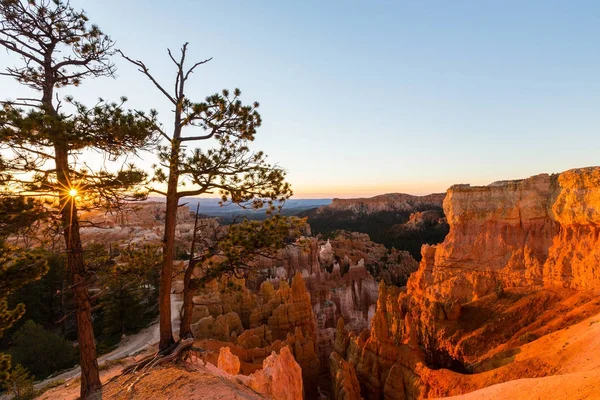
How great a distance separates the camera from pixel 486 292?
24.0 m

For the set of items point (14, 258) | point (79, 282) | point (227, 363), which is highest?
point (14, 258)

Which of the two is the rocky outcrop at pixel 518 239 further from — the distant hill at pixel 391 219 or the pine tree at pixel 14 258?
the distant hill at pixel 391 219

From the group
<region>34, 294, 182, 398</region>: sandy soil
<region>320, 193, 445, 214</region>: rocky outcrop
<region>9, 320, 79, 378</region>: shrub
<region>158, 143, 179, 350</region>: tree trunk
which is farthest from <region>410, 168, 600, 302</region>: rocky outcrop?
<region>320, 193, 445, 214</region>: rocky outcrop

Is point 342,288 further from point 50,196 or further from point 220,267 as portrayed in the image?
point 50,196

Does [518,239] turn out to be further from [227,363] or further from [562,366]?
[227,363]

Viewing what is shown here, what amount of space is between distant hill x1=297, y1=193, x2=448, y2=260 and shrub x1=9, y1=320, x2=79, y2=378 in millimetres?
57342

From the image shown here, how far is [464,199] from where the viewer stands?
27.2 meters

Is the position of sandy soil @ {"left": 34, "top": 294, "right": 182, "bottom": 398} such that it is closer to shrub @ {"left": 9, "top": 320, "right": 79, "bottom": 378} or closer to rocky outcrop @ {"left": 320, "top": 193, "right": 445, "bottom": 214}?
shrub @ {"left": 9, "top": 320, "right": 79, "bottom": 378}

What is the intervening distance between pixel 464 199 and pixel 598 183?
9662 millimetres

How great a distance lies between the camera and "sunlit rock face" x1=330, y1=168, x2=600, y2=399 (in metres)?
16.2

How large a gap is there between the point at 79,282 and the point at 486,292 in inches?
1012

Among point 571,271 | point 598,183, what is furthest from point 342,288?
point 598,183

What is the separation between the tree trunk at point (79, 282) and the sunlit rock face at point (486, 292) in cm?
1202

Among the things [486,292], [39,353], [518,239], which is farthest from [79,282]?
[518,239]
